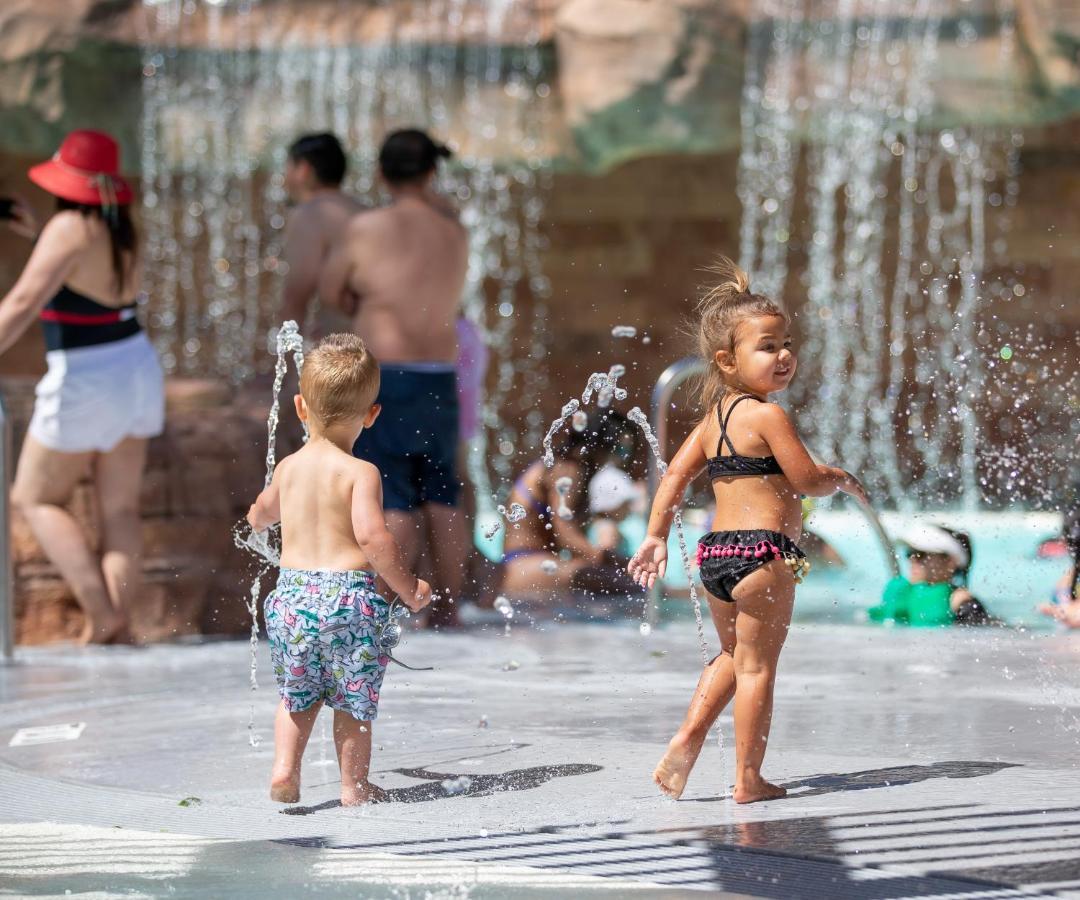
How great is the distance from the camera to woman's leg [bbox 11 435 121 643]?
589 cm

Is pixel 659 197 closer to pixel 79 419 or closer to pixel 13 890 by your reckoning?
pixel 79 419

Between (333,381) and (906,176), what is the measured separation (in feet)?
36.4

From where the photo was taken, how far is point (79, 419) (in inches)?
230

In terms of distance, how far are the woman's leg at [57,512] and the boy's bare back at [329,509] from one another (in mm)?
2562

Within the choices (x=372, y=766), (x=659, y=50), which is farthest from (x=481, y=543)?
(x=372, y=766)

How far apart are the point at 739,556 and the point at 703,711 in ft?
1.06

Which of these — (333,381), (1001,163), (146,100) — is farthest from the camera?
(1001,163)

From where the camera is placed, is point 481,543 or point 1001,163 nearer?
point 481,543

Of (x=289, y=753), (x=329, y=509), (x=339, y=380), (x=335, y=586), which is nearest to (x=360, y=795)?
(x=289, y=753)

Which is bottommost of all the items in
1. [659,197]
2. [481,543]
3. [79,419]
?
[481,543]

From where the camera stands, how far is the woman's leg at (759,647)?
3.44m

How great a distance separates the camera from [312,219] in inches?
243

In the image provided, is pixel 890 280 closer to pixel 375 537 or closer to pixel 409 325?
pixel 409 325

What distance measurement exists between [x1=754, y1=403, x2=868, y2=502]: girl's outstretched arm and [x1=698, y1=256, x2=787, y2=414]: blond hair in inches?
6.9
